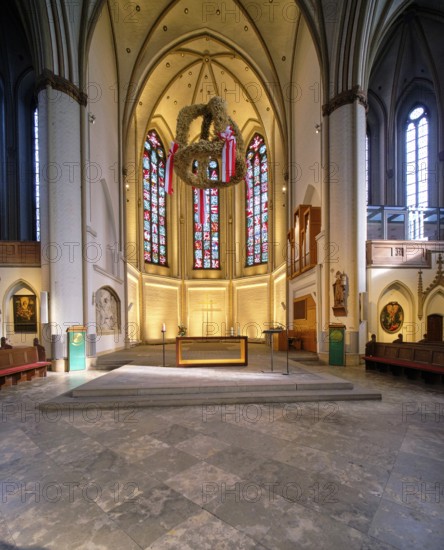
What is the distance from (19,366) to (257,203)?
55.1 feet

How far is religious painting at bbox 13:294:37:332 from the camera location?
40.2 ft

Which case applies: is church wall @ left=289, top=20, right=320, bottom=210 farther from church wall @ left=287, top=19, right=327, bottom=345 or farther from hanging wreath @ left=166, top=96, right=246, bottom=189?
hanging wreath @ left=166, top=96, right=246, bottom=189

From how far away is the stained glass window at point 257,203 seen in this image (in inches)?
827

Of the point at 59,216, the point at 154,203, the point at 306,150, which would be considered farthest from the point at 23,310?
the point at 306,150

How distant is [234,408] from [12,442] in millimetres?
3419

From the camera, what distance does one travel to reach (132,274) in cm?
1795

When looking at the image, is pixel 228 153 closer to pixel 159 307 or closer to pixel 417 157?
pixel 159 307

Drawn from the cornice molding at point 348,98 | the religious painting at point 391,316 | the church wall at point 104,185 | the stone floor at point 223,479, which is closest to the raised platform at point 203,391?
the stone floor at point 223,479

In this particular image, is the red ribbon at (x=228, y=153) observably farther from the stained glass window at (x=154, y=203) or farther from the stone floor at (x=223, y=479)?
the stained glass window at (x=154, y=203)

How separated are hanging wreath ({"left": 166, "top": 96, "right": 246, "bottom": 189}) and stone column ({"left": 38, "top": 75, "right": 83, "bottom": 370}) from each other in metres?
3.77

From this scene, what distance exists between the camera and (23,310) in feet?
40.3

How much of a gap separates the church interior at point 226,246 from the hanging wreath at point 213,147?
0.27ft

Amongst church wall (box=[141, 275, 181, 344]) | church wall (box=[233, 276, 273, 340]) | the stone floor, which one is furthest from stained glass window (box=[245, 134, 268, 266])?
the stone floor

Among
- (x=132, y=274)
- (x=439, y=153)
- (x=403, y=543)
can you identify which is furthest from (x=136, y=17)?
(x=403, y=543)
